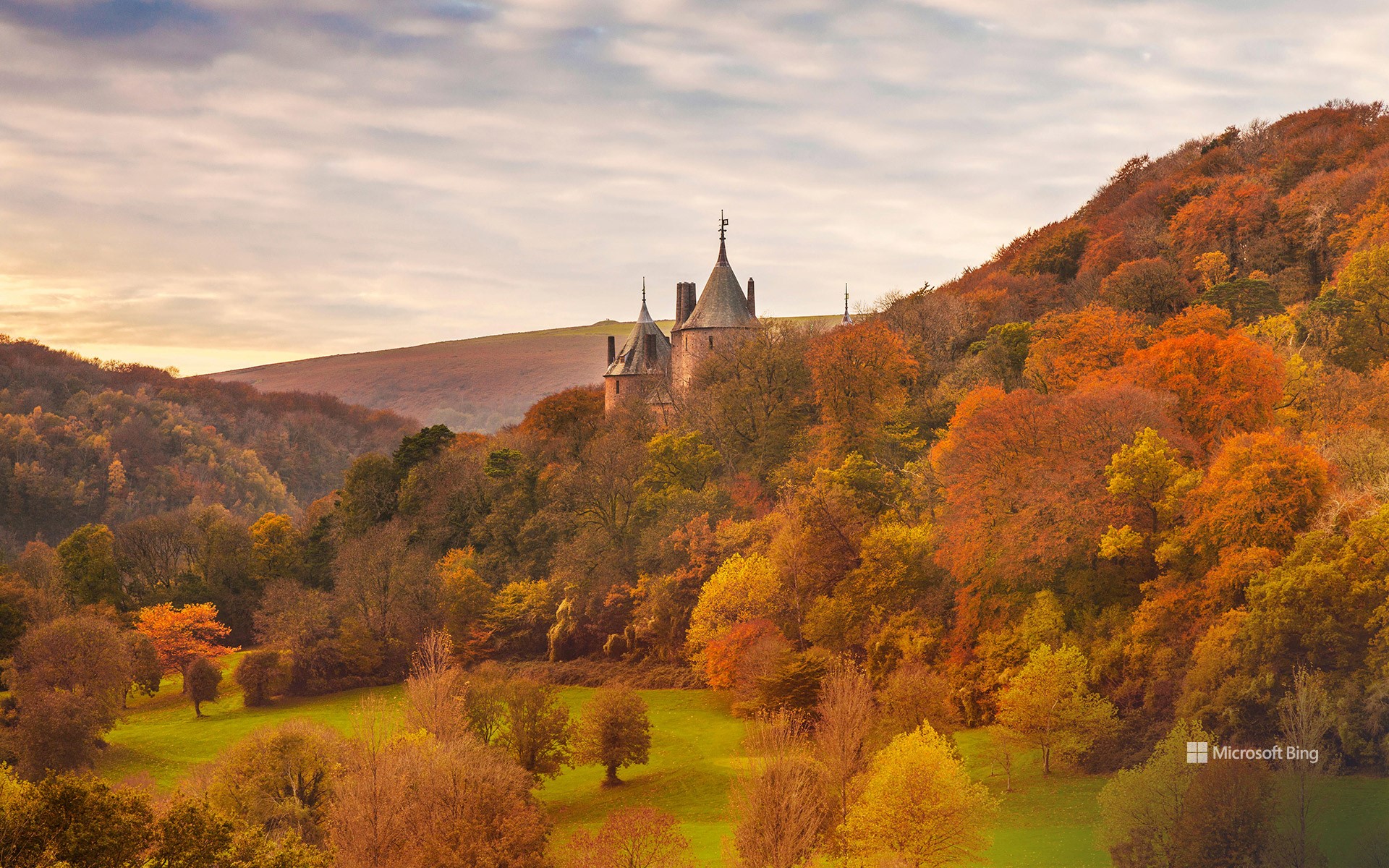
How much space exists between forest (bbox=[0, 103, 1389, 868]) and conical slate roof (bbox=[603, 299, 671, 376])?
4.42m

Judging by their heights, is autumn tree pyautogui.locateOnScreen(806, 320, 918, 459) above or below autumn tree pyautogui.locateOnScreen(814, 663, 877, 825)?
above

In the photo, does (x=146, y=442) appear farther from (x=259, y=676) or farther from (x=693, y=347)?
(x=693, y=347)

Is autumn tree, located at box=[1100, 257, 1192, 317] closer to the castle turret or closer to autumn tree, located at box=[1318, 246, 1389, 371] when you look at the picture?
autumn tree, located at box=[1318, 246, 1389, 371]

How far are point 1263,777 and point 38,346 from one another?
171 meters

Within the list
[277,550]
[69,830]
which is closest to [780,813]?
[69,830]

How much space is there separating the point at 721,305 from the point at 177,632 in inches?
1616

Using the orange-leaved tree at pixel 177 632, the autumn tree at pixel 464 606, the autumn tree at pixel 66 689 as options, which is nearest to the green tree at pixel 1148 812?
the autumn tree at pixel 66 689

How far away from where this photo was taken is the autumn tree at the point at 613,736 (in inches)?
1919

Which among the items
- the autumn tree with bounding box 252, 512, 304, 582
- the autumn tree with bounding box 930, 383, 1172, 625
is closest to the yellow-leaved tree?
the autumn tree with bounding box 930, 383, 1172, 625

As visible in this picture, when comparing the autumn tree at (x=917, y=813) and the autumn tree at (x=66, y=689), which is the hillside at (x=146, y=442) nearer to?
the autumn tree at (x=66, y=689)

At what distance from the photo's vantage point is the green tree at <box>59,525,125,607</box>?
80.4m

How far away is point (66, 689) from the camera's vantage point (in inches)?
2331

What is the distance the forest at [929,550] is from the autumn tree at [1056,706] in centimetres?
13

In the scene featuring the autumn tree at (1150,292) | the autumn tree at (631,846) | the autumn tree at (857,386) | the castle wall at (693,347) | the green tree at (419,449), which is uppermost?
the autumn tree at (1150,292)
